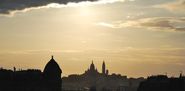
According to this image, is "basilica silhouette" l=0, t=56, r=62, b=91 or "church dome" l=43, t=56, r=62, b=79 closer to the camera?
"church dome" l=43, t=56, r=62, b=79

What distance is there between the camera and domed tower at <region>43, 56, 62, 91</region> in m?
152

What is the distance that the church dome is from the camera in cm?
15175

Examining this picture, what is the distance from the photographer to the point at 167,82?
159 metres

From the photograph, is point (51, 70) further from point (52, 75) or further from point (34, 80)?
point (34, 80)

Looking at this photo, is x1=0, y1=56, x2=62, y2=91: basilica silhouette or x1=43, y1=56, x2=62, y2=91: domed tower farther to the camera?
x1=0, y1=56, x2=62, y2=91: basilica silhouette

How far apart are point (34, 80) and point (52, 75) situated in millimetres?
4608

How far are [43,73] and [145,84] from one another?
30221 millimetres

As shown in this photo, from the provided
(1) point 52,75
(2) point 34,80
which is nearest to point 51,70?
(1) point 52,75

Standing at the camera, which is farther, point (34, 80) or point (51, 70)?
point (34, 80)

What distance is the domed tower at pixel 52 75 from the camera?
15175 centimetres

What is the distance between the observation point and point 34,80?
15325cm

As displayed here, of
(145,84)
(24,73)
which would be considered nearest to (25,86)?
(24,73)

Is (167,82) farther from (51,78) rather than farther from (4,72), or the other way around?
(4,72)

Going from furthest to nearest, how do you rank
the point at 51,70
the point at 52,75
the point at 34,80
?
the point at 34,80 < the point at 52,75 < the point at 51,70
